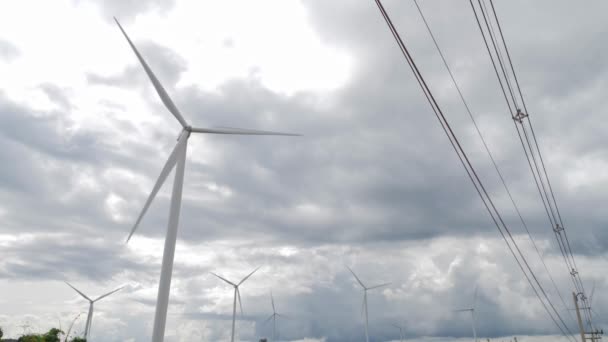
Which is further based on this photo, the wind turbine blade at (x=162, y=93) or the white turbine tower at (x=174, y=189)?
the wind turbine blade at (x=162, y=93)

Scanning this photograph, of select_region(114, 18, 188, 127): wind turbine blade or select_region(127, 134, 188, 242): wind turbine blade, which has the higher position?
select_region(114, 18, 188, 127): wind turbine blade

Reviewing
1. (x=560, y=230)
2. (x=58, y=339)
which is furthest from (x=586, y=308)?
(x=58, y=339)

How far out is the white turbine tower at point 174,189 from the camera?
35469 mm

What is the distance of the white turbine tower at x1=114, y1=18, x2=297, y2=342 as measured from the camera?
116 feet

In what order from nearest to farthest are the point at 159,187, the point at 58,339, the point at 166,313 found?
the point at 166,313, the point at 159,187, the point at 58,339

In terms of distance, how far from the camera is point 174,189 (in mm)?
42031

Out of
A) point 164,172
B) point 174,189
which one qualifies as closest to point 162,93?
point 164,172

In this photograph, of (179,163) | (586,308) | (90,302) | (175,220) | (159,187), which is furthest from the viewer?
(90,302)

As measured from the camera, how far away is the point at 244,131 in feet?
179

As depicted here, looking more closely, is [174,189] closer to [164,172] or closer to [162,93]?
[164,172]

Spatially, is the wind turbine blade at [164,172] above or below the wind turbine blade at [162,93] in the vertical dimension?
below

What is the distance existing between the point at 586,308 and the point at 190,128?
343ft

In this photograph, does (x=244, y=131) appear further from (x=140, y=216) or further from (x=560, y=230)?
(x=560, y=230)

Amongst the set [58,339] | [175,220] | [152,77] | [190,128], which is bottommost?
[58,339]
